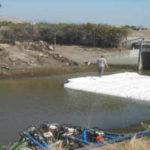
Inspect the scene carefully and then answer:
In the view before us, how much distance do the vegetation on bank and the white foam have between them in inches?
890

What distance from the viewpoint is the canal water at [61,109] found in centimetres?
1241

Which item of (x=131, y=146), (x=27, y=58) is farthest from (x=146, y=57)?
(x=131, y=146)

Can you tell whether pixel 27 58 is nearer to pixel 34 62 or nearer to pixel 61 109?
pixel 34 62

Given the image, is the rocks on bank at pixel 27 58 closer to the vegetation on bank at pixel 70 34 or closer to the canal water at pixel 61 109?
the canal water at pixel 61 109

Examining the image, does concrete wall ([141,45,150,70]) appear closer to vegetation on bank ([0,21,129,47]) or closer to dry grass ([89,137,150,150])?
vegetation on bank ([0,21,129,47])

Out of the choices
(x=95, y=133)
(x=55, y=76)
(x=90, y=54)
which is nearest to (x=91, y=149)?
(x=95, y=133)

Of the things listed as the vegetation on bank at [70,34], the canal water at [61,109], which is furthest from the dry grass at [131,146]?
the vegetation on bank at [70,34]

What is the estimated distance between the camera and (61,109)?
14.9 metres

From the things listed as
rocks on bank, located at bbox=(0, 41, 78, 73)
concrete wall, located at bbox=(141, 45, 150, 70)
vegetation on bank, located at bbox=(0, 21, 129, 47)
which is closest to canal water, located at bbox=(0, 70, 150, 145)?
rocks on bank, located at bbox=(0, 41, 78, 73)

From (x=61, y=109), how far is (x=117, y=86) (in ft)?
20.2

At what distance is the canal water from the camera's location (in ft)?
40.7

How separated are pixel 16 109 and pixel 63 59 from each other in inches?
800

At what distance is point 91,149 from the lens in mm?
7613

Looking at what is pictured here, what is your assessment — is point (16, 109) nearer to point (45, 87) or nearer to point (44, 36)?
point (45, 87)
